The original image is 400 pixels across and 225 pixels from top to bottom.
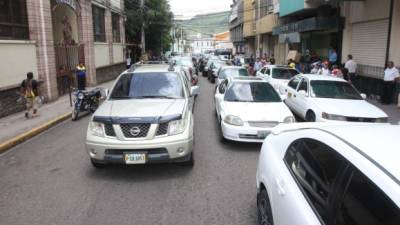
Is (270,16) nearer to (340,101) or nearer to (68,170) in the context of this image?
(340,101)

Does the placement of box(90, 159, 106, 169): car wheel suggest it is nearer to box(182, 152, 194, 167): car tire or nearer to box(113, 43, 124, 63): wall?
box(182, 152, 194, 167): car tire

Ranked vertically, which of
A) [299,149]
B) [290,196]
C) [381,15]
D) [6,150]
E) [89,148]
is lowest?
[6,150]

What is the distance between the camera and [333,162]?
2.64m

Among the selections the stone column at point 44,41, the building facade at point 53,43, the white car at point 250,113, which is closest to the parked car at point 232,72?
the stone column at point 44,41

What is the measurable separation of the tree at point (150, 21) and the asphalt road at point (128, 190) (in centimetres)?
2689

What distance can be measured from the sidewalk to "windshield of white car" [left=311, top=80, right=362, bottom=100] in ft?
26.0

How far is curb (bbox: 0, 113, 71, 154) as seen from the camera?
8.28 metres

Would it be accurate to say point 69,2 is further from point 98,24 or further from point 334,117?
point 334,117

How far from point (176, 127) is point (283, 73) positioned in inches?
421

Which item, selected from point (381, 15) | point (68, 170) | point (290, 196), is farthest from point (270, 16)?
point (290, 196)

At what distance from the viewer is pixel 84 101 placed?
12312 millimetres

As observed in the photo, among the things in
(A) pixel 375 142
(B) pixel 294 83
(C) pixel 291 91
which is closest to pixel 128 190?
(A) pixel 375 142

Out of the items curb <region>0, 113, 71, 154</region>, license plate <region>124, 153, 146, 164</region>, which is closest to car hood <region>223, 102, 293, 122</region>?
license plate <region>124, 153, 146, 164</region>

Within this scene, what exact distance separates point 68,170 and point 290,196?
4.76 meters
